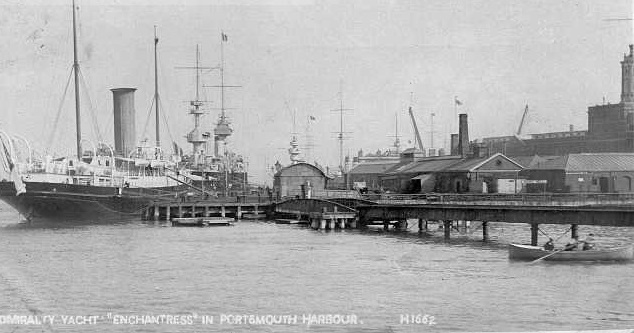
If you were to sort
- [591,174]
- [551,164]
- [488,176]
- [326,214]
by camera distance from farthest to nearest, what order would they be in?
[551,164] → [488,176] → [591,174] → [326,214]

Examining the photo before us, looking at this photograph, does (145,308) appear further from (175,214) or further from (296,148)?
(296,148)

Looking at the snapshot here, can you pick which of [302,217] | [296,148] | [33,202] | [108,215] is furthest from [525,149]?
[33,202]

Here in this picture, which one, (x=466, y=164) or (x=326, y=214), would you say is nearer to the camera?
(x=326, y=214)

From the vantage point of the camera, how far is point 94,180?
78.9 meters

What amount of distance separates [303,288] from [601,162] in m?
43.6

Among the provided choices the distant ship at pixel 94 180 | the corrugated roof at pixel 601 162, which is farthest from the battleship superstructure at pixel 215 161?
the corrugated roof at pixel 601 162

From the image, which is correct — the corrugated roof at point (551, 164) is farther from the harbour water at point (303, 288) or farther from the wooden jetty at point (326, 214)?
the harbour water at point (303, 288)

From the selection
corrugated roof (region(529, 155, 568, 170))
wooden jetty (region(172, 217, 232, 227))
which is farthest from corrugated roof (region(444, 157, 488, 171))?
wooden jetty (region(172, 217, 232, 227))

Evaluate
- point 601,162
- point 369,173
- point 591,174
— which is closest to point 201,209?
point 369,173

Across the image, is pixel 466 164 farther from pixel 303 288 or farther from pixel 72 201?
pixel 303 288

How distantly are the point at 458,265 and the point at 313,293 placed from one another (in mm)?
9342

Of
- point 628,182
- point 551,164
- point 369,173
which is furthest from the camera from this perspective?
point 369,173

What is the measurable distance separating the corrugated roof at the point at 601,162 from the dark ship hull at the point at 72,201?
39.4 meters

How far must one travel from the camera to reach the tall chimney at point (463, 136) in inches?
2905
